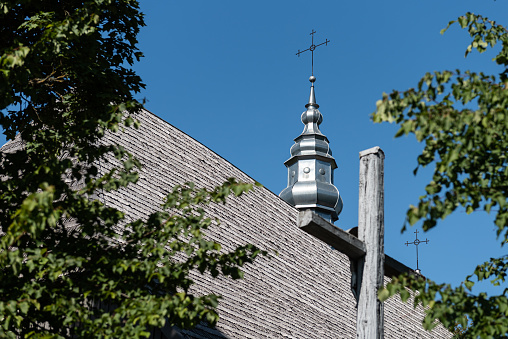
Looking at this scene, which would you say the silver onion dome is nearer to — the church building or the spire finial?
the spire finial

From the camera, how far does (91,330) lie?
5.59m

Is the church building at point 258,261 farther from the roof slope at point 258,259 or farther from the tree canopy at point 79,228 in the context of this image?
the tree canopy at point 79,228

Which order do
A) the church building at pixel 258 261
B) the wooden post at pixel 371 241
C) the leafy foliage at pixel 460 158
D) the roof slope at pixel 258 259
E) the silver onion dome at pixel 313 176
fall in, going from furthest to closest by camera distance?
the silver onion dome at pixel 313 176 → the roof slope at pixel 258 259 → the church building at pixel 258 261 → the wooden post at pixel 371 241 → the leafy foliage at pixel 460 158

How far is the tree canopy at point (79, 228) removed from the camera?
5.59 meters

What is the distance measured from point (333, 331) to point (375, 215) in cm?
610

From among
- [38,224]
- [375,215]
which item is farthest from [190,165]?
[38,224]

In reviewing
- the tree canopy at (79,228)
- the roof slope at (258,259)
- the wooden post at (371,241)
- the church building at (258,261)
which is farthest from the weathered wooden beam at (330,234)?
the roof slope at (258,259)

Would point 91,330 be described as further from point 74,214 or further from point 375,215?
point 375,215

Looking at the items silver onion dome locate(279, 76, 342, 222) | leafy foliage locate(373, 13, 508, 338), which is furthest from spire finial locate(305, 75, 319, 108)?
leafy foliage locate(373, 13, 508, 338)

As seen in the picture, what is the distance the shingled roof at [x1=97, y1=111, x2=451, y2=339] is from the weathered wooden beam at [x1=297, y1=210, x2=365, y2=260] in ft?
9.86

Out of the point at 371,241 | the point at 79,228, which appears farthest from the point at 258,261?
the point at 79,228

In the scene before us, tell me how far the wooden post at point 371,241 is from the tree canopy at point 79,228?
191 centimetres

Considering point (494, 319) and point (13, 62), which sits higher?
point (13, 62)

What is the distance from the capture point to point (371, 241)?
25.9 feet
